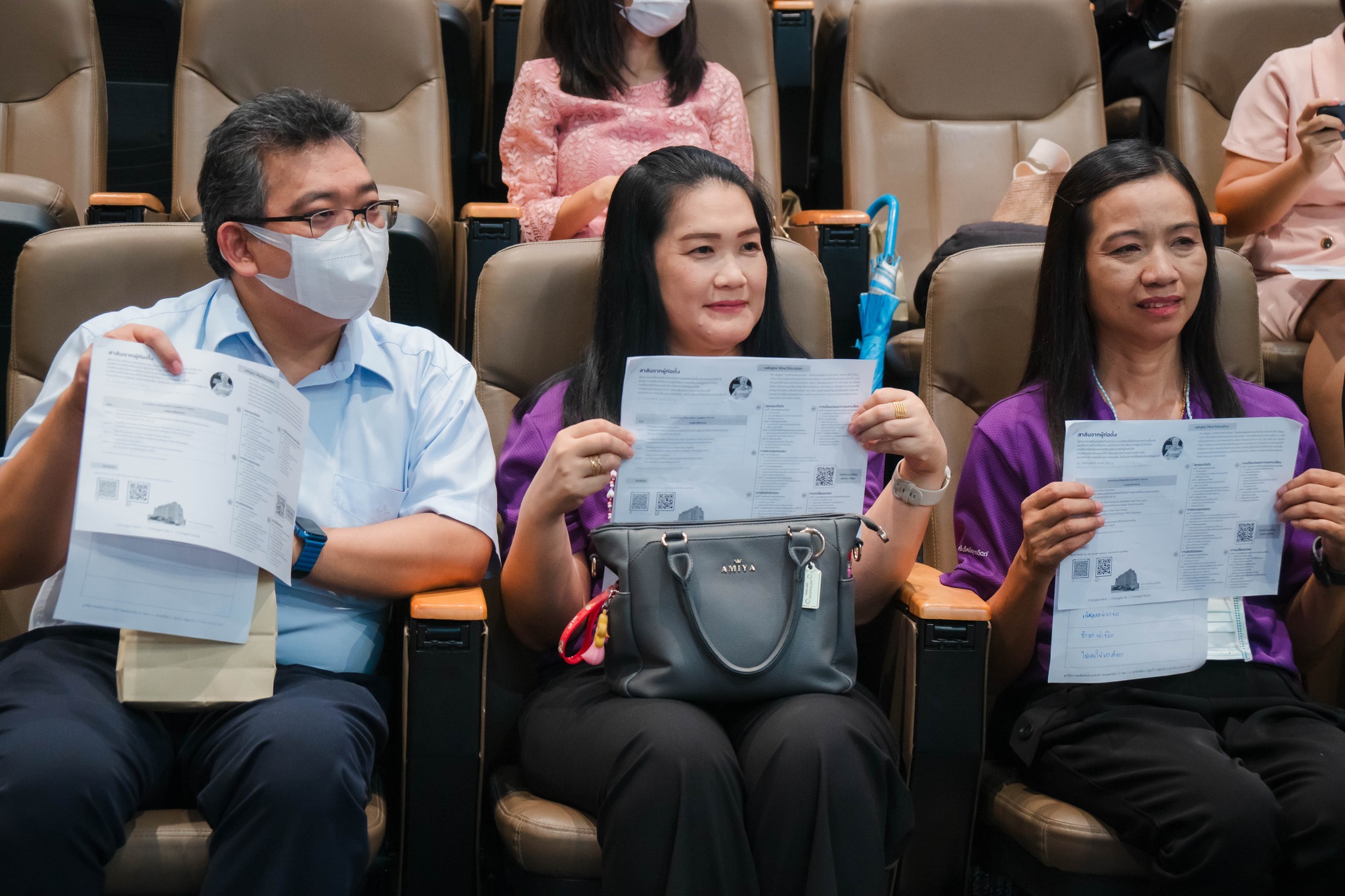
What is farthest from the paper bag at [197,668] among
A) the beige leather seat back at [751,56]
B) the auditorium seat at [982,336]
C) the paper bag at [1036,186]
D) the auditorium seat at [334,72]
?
the beige leather seat back at [751,56]

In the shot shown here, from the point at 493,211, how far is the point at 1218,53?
1.94 m

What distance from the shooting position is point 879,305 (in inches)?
95.5

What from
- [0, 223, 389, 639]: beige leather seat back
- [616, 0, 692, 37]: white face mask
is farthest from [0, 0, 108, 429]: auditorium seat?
[616, 0, 692, 37]: white face mask

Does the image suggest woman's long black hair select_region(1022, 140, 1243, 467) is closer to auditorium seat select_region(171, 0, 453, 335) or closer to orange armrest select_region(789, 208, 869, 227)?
orange armrest select_region(789, 208, 869, 227)

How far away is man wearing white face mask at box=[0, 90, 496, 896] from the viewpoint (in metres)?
1.29

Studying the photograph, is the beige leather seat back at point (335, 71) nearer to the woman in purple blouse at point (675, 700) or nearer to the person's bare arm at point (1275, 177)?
the woman in purple blouse at point (675, 700)

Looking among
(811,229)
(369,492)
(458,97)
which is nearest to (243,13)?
(458,97)

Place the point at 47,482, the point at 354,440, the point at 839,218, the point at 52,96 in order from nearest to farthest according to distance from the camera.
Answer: the point at 47,482, the point at 354,440, the point at 839,218, the point at 52,96

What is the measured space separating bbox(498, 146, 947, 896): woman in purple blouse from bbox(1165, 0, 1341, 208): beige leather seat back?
1771mm

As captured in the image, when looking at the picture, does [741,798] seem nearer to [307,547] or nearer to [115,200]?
[307,547]

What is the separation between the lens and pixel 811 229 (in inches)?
99.7

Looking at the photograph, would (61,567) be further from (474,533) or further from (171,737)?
(474,533)

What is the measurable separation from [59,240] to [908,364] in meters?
1.56

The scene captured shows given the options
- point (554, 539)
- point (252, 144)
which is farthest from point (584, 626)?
point (252, 144)
